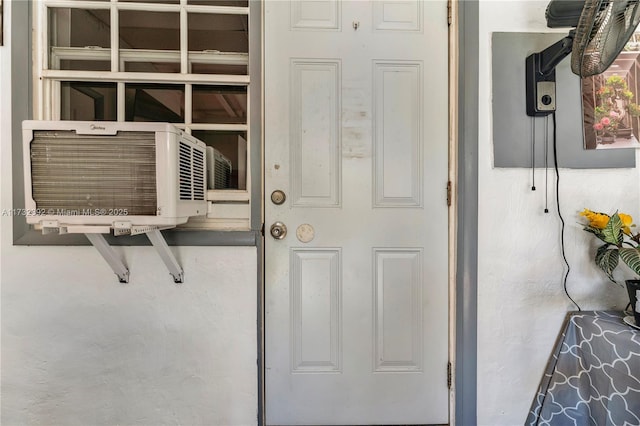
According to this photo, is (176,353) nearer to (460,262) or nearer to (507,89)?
(460,262)

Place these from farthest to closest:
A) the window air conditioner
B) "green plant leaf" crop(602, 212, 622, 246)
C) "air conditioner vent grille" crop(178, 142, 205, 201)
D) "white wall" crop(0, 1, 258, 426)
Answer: "white wall" crop(0, 1, 258, 426) < "green plant leaf" crop(602, 212, 622, 246) < "air conditioner vent grille" crop(178, 142, 205, 201) < the window air conditioner

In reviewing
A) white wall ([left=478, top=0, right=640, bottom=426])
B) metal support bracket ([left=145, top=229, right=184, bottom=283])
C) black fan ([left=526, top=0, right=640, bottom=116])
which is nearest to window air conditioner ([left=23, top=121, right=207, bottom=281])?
metal support bracket ([left=145, top=229, right=184, bottom=283])

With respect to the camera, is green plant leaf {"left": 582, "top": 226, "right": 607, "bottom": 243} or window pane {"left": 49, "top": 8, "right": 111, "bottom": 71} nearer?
green plant leaf {"left": 582, "top": 226, "right": 607, "bottom": 243}

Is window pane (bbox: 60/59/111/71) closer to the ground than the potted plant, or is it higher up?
higher up

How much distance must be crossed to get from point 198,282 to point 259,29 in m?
1.09

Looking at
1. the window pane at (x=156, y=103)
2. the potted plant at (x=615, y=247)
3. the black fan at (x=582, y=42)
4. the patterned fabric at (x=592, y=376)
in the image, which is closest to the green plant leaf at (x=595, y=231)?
the potted plant at (x=615, y=247)

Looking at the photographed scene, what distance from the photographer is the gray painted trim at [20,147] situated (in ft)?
3.82

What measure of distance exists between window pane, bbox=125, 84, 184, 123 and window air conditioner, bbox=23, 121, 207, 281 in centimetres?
45

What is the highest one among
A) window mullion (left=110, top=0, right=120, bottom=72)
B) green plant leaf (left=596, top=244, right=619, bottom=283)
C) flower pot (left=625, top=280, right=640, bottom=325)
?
window mullion (left=110, top=0, right=120, bottom=72)

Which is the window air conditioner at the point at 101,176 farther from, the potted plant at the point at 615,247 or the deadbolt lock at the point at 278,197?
the potted plant at the point at 615,247

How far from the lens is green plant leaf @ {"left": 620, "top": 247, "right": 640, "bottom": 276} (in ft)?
3.27

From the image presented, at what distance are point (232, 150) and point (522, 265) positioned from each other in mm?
1358

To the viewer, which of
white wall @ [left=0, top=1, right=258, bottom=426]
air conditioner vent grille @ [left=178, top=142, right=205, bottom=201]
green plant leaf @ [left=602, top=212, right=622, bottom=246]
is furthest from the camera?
white wall @ [left=0, top=1, right=258, bottom=426]

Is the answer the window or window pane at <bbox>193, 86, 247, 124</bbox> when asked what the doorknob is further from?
window pane at <bbox>193, 86, 247, 124</bbox>
